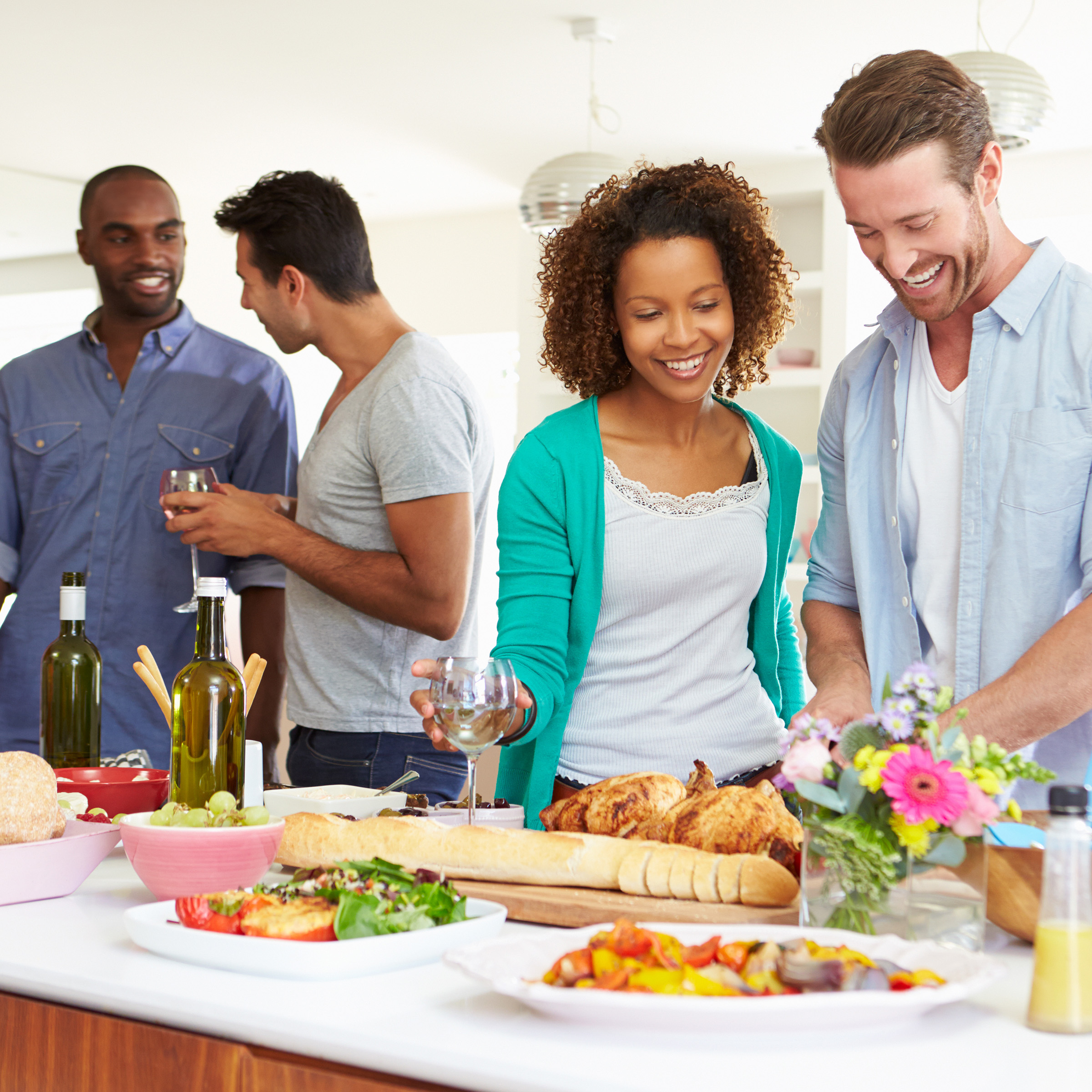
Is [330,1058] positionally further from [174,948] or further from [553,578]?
[553,578]

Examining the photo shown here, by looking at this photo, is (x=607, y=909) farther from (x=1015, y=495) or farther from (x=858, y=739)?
Answer: (x=1015, y=495)

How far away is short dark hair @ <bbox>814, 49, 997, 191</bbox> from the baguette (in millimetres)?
843

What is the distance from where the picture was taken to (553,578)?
1.79 metres

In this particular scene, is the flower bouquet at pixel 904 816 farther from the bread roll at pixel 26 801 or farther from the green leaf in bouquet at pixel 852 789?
the bread roll at pixel 26 801

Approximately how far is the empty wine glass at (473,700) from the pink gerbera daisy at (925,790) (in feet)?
1.51

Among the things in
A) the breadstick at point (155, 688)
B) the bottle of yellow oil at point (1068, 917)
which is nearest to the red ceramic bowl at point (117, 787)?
the breadstick at point (155, 688)

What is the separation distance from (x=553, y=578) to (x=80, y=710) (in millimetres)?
674

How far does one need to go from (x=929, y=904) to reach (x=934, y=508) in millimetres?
786

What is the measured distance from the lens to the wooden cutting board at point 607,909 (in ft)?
3.75

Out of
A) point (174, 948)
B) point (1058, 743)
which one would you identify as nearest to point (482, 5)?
point (1058, 743)

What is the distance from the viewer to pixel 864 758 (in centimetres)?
101

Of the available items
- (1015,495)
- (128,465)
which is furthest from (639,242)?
(128,465)

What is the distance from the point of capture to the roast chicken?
125 cm

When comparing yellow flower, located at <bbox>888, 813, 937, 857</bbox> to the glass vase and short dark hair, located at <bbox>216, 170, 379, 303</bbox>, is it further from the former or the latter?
short dark hair, located at <bbox>216, 170, 379, 303</bbox>
